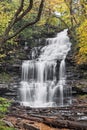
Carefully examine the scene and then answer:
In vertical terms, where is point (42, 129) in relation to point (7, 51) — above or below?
below

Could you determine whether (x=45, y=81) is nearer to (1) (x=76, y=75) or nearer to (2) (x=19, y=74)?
(1) (x=76, y=75)

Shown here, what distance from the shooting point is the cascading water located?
28.0m

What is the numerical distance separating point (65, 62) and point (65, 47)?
409 cm

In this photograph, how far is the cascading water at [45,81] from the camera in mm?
27969

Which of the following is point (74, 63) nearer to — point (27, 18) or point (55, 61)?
point (55, 61)

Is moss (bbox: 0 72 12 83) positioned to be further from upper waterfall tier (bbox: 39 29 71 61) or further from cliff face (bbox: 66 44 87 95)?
cliff face (bbox: 66 44 87 95)

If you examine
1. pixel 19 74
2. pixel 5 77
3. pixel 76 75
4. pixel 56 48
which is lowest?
pixel 5 77

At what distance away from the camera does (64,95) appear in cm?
2792

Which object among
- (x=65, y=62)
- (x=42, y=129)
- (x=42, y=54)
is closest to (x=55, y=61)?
(x=65, y=62)

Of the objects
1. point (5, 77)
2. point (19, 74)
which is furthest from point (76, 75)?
point (5, 77)

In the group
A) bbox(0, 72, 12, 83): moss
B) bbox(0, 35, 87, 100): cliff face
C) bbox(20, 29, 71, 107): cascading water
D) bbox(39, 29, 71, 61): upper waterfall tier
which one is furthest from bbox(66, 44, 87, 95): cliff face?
bbox(0, 72, 12, 83): moss

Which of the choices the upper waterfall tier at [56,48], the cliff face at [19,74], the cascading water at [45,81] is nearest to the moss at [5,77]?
the cliff face at [19,74]

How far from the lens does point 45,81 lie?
3020 cm

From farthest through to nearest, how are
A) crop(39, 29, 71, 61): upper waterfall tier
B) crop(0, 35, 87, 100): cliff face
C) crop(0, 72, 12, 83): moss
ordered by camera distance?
crop(39, 29, 71, 61): upper waterfall tier → crop(0, 72, 12, 83): moss → crop(0, 35, 87, 100): cliff face
